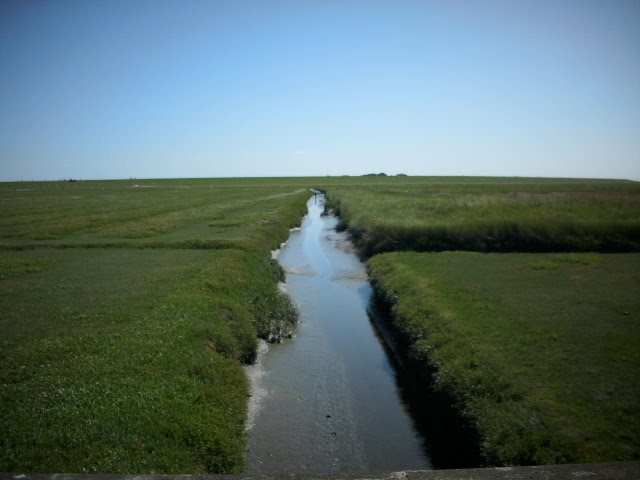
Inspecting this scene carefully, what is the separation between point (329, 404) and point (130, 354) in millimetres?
5107

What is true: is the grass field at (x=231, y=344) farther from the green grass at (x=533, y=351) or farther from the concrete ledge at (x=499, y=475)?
the concrete ledge at (x=499, y=475)

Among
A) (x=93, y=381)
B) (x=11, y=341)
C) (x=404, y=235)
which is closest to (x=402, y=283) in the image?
(x=404, y=235)

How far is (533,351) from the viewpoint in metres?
10.4

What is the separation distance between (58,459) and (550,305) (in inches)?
551

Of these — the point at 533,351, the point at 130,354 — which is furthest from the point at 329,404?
the point at 533,351

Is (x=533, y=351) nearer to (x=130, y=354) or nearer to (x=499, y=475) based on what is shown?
(x=499, y=475)

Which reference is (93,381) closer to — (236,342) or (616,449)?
(236,342)

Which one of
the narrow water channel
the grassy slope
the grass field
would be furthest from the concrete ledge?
the narrow water channel

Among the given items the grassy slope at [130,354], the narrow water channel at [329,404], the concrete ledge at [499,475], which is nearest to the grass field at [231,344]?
the grassy slope at [130,354]

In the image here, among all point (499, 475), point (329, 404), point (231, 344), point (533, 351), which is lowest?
point (329, 404)

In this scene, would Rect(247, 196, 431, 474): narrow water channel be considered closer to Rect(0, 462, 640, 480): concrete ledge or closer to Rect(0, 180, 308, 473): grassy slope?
Rect(0, 180, 308, 473): grassy slope

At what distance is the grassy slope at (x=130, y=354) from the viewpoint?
702 cm

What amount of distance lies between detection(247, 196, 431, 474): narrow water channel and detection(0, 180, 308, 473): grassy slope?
2.40 feet

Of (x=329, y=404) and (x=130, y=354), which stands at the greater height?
(x=130, y=354)
